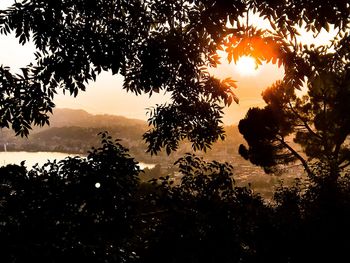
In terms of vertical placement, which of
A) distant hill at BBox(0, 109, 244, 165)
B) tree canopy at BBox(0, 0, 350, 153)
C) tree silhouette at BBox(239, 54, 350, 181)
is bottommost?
Answer: distant hill at BBox(0, 109, 244, 165)

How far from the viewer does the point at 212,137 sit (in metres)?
7.99

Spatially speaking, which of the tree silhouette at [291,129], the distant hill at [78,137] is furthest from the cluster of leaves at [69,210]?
the distant hill at [78,137]

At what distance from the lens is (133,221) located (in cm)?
546

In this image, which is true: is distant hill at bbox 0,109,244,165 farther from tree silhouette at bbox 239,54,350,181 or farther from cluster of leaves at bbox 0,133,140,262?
cluster of leaves at bbox 0,133,140,262

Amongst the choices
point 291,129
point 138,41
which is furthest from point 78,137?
point 138,41

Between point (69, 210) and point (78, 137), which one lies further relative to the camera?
point (78, 137)

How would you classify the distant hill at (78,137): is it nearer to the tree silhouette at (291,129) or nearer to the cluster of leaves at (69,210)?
the tree silhouette at (291,129)

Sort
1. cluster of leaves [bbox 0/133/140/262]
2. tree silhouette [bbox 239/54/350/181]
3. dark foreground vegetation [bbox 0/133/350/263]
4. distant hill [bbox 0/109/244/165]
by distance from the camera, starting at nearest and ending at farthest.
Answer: cluster of leaves [bbox 0/133/140/262], dark foreground vegetation [bbox 0/133/350/263], tree silhouette [bbox 239/54/350/181], distant hill [bbox 0/109/244/165]

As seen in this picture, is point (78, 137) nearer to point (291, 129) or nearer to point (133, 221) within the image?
point (291, 129)

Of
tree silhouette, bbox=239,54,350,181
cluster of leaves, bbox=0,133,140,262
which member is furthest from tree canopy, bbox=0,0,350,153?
tree silhouette, bbox=239,54,350,181

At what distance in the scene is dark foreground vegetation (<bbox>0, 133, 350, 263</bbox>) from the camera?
14.8 feet

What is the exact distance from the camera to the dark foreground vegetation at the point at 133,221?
4.51 metres

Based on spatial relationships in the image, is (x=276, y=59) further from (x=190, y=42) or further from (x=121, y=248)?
(x=121, y=248)

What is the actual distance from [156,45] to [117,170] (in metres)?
2.41
